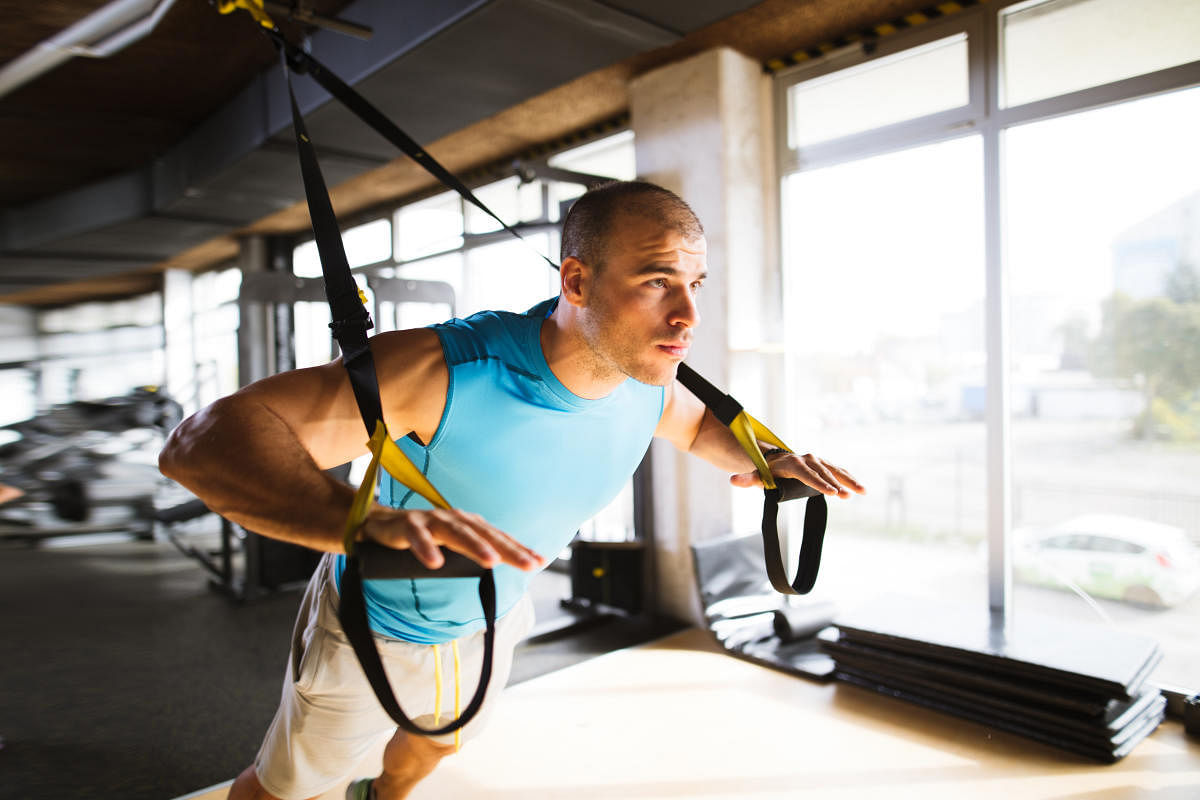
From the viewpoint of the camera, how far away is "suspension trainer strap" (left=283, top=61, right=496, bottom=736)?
0.73 metres

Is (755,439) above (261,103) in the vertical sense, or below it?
below

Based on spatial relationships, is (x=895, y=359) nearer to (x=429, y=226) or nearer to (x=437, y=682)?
(x=437, y=682)

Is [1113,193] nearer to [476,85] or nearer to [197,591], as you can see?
[476,85]

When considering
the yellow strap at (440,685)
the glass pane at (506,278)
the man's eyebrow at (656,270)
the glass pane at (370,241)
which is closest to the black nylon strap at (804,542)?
the man's eyebrow at (656,270)

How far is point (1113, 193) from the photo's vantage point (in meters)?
2.75

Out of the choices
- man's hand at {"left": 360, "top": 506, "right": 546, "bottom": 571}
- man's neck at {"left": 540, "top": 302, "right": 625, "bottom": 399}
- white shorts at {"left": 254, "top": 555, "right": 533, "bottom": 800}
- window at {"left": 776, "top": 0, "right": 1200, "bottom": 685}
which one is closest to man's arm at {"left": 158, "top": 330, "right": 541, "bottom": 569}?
man's hand at {"left": 360, "top": 506, "right": 546, "bottom": 571}

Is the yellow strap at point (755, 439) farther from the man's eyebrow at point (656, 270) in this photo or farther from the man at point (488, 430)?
the man's eyebrow at point (656, 270)

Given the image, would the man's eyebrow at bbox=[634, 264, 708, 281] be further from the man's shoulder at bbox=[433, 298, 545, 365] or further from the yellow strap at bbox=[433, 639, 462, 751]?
the yellow strap at bbox=[433, 639, 462, 751]

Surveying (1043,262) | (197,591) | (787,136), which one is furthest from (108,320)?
Answer: (1043,262)

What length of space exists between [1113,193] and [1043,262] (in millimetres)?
329

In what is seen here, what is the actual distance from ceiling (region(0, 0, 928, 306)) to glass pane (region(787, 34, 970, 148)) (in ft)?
0.70

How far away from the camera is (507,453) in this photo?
1.25m

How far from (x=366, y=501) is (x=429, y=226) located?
231 inches

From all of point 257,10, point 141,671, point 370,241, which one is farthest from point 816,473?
point 370,241
